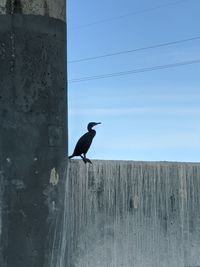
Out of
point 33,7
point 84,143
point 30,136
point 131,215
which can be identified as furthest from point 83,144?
point 33,7

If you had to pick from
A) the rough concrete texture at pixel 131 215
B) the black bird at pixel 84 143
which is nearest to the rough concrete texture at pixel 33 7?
the black bird at pixel 84 143

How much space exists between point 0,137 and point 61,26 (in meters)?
1.41

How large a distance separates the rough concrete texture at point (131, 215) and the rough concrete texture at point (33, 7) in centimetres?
164

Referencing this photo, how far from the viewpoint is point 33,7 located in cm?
621

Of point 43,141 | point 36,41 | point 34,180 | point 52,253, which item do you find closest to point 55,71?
point 36,41

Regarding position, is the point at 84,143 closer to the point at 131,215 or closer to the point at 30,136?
the point at 30,136

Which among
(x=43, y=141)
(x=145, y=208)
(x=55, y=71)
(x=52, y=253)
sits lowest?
(x=52, y=253)

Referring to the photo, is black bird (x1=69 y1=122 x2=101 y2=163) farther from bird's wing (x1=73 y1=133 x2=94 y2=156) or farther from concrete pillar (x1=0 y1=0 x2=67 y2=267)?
concrete pillar (x1=0 y1=0 x2=67 y2=267)

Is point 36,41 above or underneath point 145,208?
above

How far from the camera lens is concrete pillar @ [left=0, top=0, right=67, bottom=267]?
6.02 m

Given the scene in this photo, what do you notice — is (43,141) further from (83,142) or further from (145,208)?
(145,208)

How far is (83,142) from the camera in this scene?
6715 mm

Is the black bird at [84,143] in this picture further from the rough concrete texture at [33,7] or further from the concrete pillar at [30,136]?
the rough concrete texture at [33,7]

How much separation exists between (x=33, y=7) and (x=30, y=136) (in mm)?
1371
